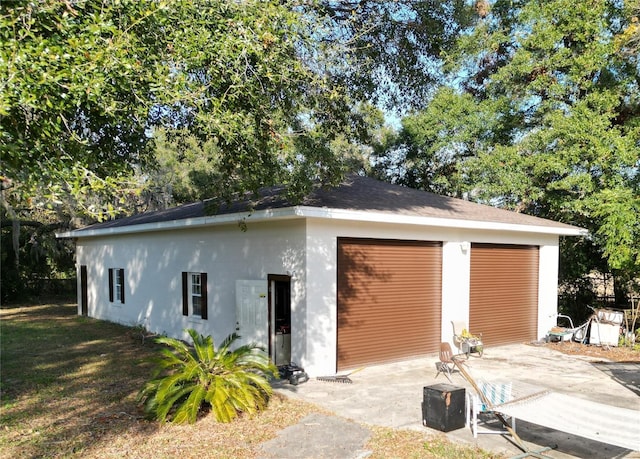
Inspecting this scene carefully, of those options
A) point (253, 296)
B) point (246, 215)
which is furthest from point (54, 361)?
point (246, 215)

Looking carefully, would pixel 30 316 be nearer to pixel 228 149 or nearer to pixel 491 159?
pixel 228 149

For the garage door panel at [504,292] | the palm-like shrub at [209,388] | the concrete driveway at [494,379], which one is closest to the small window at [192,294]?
the concrete driveway at [494,379]

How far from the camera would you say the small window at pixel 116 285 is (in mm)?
16656

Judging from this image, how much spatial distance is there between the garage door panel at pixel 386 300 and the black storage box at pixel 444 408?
3374 mm

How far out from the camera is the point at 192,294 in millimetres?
12766

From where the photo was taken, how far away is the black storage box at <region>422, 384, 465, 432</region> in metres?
6.13

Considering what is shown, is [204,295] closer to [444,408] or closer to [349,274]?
[349,274]

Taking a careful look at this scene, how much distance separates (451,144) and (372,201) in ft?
26.2

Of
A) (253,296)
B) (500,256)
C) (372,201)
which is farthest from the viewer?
(500,256)

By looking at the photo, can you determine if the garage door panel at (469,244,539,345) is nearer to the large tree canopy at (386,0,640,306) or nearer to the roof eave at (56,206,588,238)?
the roof eave at (56,206,588,238)

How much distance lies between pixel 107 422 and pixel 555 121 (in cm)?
1353

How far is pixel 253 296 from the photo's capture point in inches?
407

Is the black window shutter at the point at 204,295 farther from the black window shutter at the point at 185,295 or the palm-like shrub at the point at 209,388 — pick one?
the palm-like shrub at the point at 209,388

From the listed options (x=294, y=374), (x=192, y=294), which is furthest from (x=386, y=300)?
(x=192, y=294)
